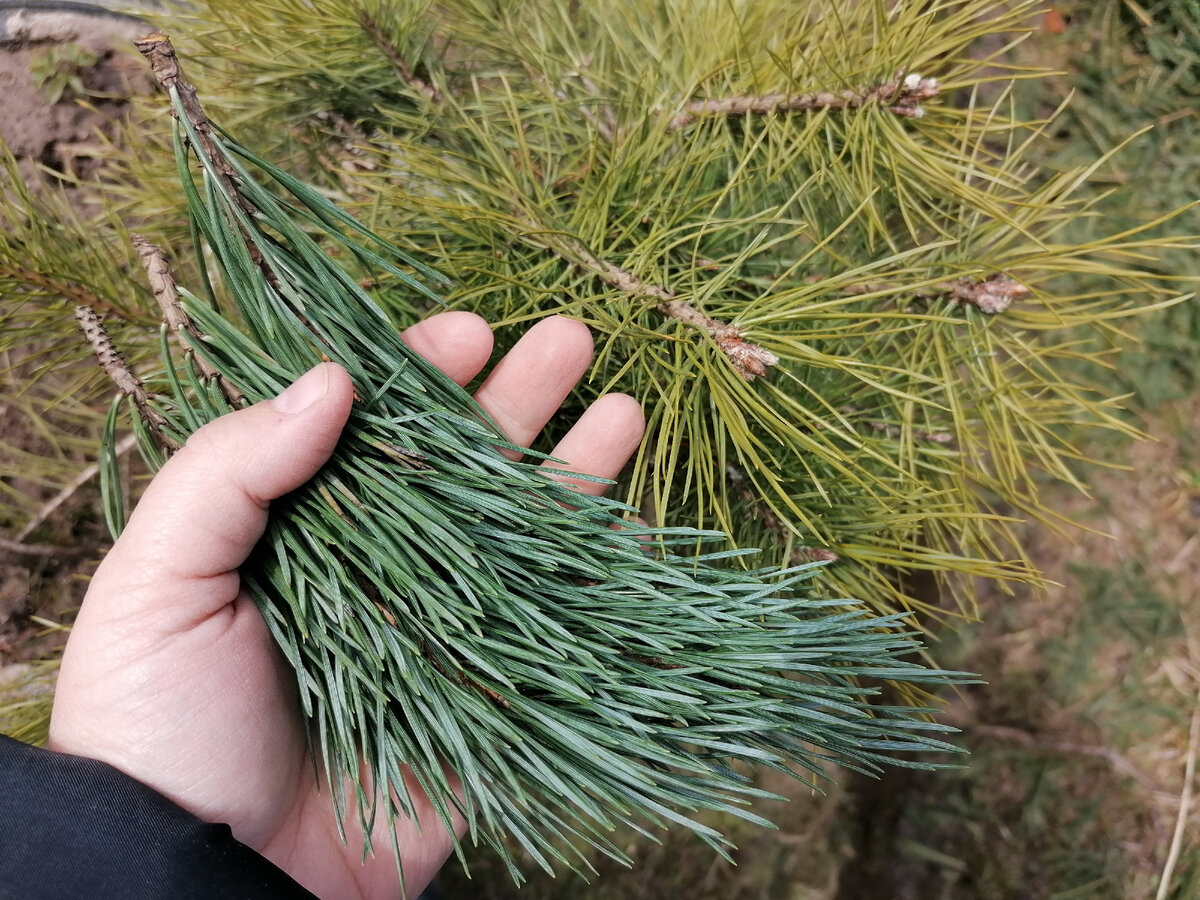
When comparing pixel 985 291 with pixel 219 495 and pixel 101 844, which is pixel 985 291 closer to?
pixel 219 495

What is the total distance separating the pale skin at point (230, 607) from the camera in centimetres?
39

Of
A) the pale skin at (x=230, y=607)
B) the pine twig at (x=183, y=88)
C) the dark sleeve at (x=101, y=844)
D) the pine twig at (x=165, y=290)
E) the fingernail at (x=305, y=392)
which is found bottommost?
the dark sleeve at (x=101, y=844)

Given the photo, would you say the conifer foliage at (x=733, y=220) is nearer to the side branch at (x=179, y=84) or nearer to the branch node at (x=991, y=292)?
the branch node at (x=991, y=292)

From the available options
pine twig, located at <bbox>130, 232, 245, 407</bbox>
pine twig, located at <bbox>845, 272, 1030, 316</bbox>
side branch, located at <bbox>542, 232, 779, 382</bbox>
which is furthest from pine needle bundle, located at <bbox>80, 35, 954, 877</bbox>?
pine twig, located at <bbox>845, 272, 1030, 316</bbox>

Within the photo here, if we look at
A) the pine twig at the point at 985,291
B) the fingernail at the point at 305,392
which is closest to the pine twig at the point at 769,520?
the pine twig at the point at 985,291

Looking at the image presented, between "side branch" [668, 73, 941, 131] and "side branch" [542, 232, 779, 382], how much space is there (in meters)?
0.13

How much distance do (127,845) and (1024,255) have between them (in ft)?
2.01

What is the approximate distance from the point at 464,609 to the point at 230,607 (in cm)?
18

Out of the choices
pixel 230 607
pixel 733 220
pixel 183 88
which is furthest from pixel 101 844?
pixel 733 220

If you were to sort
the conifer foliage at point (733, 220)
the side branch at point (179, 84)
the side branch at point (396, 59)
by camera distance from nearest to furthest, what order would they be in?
the side branch at point (179, 84)
the conifer foliage at point (733, 220)
the side branch at point (396, 59)

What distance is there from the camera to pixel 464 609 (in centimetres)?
36

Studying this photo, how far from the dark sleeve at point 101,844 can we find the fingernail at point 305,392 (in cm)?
23

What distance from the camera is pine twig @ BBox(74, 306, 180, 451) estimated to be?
41 centimetres

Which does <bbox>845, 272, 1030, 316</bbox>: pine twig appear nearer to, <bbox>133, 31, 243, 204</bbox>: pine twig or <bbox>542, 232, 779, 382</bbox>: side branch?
<bbox>542, 232, 779, 382</bbox>: side branch
